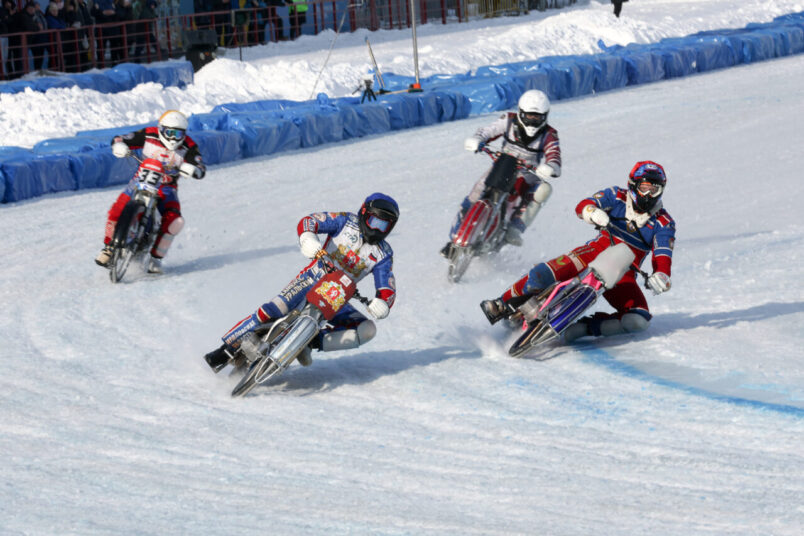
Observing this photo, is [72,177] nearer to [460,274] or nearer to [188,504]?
[460,274]

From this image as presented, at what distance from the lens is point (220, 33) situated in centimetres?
2714

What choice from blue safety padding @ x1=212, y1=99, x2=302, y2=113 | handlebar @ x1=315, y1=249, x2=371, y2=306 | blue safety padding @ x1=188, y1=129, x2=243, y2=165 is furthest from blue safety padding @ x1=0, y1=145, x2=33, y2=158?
handlebar @ x1=315, y1=249, x2=371, y2=306

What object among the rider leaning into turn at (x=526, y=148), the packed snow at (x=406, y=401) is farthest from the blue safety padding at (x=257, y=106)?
the rider leaning into turn at (x=526, y=148)

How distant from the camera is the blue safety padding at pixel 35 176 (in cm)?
1399

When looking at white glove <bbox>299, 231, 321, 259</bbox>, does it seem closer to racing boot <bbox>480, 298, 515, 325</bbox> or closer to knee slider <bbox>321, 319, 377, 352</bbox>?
knee slider <bbox>321, 319, 377, 352</bbox>

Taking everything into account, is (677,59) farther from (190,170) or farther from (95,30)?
(190,170)

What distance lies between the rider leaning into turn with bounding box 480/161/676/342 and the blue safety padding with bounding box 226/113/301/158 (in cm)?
956

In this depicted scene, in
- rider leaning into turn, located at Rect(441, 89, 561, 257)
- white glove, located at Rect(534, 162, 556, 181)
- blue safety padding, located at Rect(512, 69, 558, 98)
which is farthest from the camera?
blue safety padding, located at Rect(512, 69, 558, 98)

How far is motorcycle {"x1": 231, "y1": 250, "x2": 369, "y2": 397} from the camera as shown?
6.80 m

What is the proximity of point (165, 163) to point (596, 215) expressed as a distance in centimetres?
457

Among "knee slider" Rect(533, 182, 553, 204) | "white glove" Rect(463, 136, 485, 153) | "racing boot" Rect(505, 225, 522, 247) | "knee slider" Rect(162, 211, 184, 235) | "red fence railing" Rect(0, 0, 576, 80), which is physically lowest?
"racing boot" Rect(505, 225, 522, 247)

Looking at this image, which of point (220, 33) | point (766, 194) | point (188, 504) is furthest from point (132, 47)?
point (188, 504)

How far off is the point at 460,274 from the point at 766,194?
18.2 feet

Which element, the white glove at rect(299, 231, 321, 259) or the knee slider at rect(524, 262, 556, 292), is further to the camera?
the knee slider at rect(524, 262, 556, 292)
